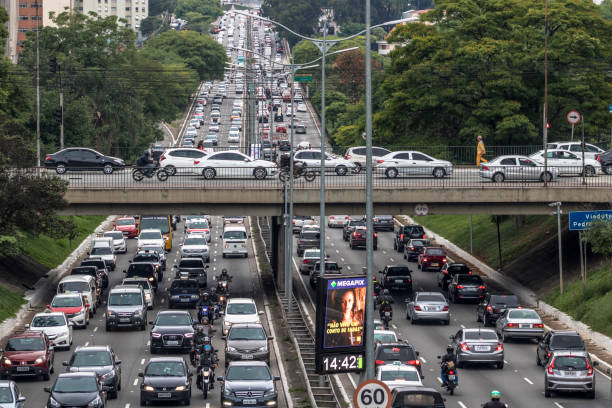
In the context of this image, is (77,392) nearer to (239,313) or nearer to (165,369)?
(165,369)

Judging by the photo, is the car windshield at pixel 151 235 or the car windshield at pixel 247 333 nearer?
the car windshield at pixel 247 333

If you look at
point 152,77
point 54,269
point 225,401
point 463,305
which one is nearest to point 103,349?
point 225,401

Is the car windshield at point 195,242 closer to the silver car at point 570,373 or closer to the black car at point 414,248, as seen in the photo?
the black car at point 414,248

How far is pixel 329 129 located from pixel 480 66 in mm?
73300

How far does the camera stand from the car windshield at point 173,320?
41875 mm

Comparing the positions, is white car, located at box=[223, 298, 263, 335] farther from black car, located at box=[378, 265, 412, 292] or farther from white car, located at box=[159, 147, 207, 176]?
white car, located at box=[159, 147, 207, 176]

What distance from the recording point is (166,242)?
77.8 meters

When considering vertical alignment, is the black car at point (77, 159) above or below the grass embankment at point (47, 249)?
above

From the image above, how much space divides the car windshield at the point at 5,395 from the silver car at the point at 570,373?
15.0m

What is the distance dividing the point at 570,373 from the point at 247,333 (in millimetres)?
11499

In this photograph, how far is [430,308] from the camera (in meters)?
48.4

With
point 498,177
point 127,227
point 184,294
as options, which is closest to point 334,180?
point 498,177

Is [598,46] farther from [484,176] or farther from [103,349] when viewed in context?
[103,349]

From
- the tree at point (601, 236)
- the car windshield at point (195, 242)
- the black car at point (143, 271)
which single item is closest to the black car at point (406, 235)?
the car windshield at point (195, 242)
